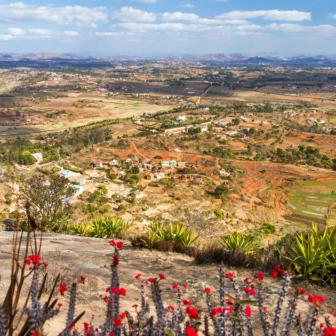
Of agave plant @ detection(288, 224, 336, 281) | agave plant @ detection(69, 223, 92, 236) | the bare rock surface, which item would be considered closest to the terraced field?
agave plant @ detection(288, 224, 336, 281)

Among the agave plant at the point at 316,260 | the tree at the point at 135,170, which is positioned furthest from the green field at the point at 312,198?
the agave plant at the point at 316,260

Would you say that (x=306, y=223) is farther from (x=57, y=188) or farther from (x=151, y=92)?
(x=151, y=92)

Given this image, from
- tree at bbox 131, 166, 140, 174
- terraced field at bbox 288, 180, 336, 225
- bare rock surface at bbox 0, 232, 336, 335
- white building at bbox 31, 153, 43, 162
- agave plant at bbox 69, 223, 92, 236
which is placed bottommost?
terraced field at bbox 288, 180, 336, 225

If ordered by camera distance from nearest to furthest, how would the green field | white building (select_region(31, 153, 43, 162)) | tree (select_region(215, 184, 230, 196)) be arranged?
the green field → tree (select_region(215, 184, 230, 196)) → white building (select_region(31, 153, 43, 162))

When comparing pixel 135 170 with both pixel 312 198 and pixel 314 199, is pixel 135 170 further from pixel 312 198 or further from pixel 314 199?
pixel 314 199

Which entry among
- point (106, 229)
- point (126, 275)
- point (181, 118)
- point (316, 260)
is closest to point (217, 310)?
point (126, 275)

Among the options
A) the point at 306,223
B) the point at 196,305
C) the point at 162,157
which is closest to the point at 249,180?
the point at 306,223

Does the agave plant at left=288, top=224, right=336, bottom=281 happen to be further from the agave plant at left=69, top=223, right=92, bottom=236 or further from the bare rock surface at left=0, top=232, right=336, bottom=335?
the agave plant at left=69, top=223, right=92, bottom=236

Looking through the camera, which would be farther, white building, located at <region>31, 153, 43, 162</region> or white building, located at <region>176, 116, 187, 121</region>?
white building, located at <region>176, 116, 187, 121</region>

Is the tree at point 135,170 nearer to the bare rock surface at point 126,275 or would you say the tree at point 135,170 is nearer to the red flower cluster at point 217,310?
the bare rock surface at point 126,275

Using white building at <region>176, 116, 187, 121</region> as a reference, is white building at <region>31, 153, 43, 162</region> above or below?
below
